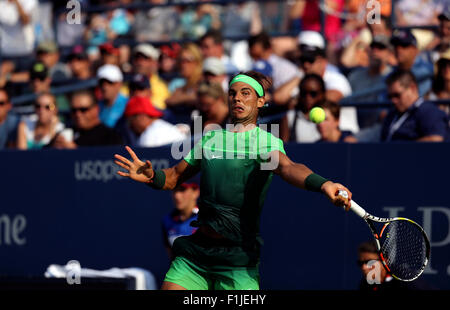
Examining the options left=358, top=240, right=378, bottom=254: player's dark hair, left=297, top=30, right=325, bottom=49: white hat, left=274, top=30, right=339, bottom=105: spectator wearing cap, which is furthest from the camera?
A: left=297, top=30, right=325, bottom=49: white hat

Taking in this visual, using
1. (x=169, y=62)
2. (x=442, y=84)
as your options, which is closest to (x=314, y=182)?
(x=442, y=84)

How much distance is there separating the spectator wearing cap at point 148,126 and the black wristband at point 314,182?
148 inches

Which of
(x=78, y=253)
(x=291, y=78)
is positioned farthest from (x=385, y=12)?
(x=78, y=253)

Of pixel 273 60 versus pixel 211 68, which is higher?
pixel 273 60

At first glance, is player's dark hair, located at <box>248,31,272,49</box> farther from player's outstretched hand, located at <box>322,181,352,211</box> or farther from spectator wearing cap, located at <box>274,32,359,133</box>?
player's outstretched hand, located at <box>322,181,352,211</box>

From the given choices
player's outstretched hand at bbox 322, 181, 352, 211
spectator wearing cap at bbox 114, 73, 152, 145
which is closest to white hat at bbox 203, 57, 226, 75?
spectator wearing cap at bbox 114, 73, 152, 145

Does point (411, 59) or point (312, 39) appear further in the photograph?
point (312, 39)

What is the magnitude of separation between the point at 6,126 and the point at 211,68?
2.63m

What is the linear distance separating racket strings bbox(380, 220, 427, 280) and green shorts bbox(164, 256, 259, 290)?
820 millimetres

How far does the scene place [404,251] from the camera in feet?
16.4

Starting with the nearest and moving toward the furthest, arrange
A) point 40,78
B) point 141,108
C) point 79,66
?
point 141,108 → point 40,78 → point 79,66

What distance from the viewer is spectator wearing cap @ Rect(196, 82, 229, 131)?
7.73 metres

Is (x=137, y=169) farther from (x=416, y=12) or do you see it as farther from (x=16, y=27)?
(x=16, y=27)

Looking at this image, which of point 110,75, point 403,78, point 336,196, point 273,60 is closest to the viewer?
point 336,196
